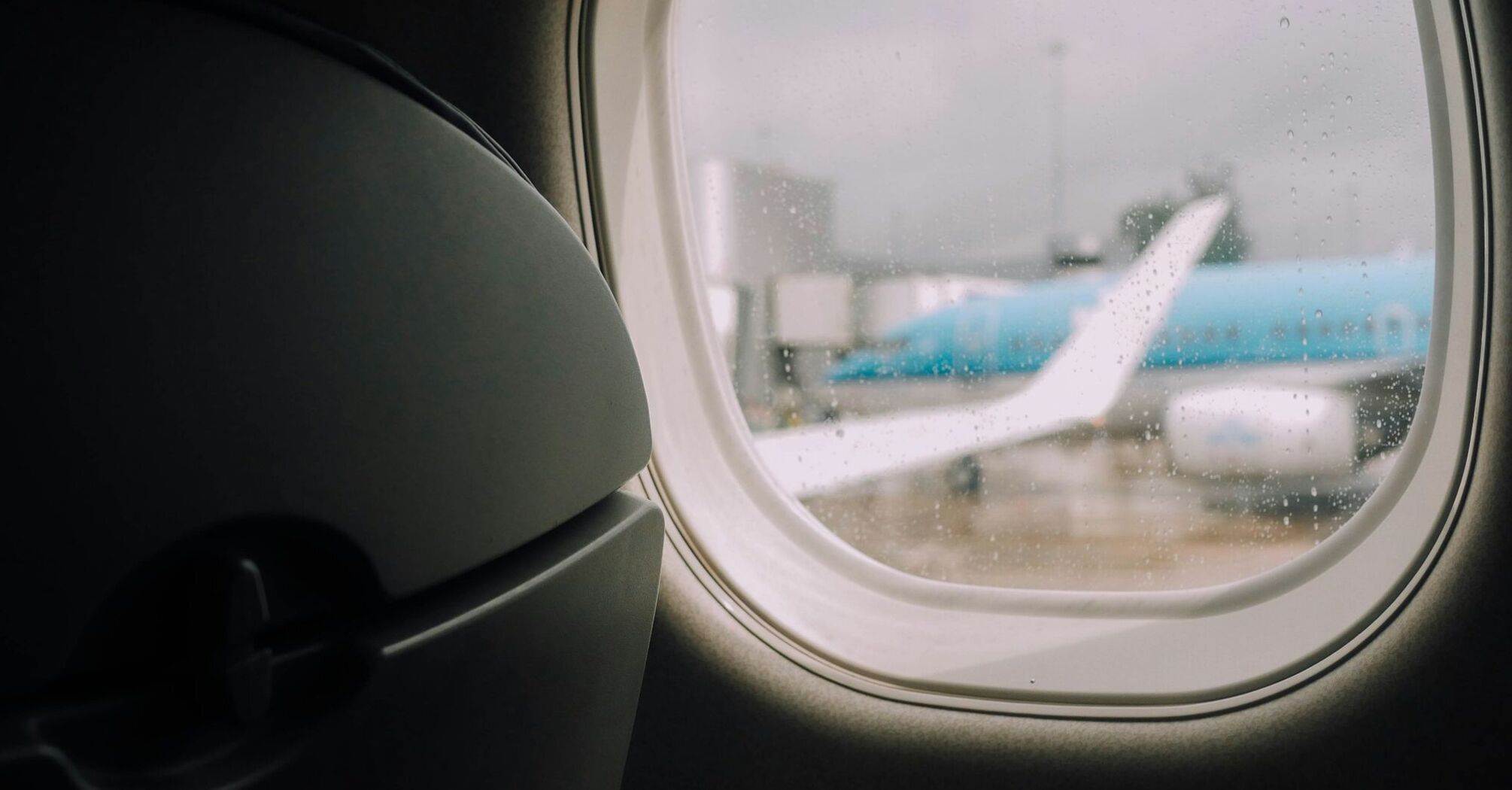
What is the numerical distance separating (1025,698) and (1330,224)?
724 mm

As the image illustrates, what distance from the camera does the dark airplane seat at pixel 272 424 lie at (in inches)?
11.8

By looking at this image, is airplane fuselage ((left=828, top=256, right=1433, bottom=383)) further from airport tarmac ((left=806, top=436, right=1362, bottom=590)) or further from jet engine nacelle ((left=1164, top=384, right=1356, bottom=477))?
airport tarmac ((left=806, top=436, right=1362, bottom=590))

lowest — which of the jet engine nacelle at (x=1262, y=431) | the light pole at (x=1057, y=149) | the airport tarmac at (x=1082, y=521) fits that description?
the airport tarmac at (x=1082, y=521)

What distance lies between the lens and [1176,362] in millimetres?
1380

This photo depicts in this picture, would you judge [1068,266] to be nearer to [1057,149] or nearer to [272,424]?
[1057,149]

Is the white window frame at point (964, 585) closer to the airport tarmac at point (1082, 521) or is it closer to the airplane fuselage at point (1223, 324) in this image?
the airport tarmac at point (1082, 521)

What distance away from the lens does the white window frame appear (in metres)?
0.98

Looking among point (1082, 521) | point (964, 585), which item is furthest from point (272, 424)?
point (1082, 521)

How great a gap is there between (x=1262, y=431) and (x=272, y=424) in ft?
4.32

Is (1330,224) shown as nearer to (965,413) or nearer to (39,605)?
(965,413)

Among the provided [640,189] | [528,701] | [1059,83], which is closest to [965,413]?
[1059,83]

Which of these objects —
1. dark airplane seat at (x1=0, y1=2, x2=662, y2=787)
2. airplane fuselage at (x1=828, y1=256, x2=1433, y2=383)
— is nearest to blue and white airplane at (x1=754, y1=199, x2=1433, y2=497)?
airplane fuselage at (x1=828, y1=256, x2=1433, y2=383)

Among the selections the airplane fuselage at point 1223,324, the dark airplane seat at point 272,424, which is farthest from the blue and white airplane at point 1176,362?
the dark airplane seat at point 272,424

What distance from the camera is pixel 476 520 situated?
16.5 inches
